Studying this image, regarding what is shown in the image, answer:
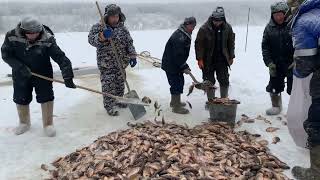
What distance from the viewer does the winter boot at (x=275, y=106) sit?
8633 mm

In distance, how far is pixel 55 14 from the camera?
28609 mm

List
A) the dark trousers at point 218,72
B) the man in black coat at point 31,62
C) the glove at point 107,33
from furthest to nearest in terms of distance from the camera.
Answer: the dark trousers at point 218,72 → the glove at point 107,33 → the man in black coat at point 31,62

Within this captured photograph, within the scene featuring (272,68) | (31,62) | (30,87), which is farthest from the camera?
(272,68)

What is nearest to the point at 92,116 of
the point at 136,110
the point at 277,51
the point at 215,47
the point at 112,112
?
the point at 112,112

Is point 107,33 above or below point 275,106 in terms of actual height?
above

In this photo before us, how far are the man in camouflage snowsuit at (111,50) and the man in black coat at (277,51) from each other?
2.46 meters

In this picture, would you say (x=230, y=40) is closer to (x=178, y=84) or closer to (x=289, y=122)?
(x=178, y=84)

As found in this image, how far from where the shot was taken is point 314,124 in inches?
227

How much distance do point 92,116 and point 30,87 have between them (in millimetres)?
1487

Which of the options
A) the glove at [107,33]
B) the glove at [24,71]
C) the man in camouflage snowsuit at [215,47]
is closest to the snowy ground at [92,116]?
the man in camouflage snowsuit at [215,47]

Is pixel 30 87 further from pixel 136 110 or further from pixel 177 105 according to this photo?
pixel 177 105

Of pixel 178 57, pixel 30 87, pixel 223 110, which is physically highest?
pixel 178 57

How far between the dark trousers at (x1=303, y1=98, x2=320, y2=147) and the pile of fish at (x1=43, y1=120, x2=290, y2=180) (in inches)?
23.6

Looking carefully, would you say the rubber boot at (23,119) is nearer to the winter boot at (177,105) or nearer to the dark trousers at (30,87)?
the dark trousers at (30,87)
